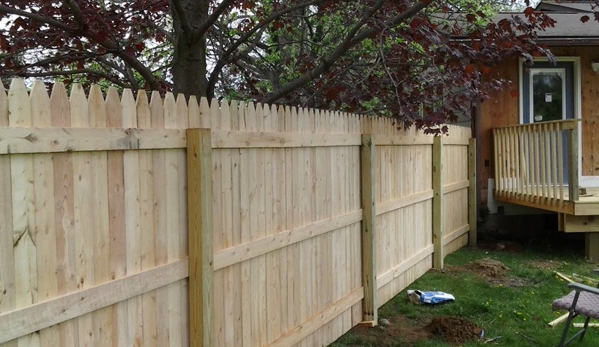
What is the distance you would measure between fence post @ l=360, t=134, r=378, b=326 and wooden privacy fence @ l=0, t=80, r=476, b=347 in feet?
0.04

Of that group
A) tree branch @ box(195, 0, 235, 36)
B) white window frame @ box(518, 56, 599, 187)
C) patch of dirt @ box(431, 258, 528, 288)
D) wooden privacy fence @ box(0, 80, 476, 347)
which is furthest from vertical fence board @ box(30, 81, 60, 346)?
white window frame @ box(518, 56, 599, 187)

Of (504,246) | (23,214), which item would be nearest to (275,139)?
(23,214)

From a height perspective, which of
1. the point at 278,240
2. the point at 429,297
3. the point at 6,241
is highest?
the point at 6,241

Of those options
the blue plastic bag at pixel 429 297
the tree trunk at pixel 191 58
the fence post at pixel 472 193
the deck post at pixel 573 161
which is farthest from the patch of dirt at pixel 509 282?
the tree trunk at pixel 191 58

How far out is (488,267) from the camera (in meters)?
7.97

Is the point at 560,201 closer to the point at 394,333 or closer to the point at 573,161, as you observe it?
the point at 573,161

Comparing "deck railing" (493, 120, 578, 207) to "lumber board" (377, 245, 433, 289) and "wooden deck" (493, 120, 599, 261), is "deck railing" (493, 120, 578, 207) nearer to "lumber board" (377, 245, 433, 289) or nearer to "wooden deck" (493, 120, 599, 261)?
"wooden deck" (493, 120, 599, 261)

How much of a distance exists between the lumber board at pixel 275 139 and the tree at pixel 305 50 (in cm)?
66

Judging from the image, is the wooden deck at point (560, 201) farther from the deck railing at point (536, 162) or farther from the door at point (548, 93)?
the door at point (548, 93)

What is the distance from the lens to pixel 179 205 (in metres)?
3.19

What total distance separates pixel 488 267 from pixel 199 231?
574 cm

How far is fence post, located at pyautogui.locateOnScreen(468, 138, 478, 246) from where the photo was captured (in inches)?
408

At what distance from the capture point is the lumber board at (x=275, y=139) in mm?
3564

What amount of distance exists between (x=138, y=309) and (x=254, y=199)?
1273 millimetres
